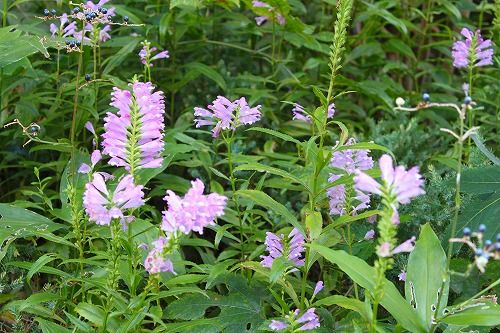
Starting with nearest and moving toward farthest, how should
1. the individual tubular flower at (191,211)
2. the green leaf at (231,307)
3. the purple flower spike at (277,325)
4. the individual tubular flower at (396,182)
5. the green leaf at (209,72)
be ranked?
the individual tubular flower at (396,182) → the individual tubular flower at (191,211) → the purple flower spike at (277,325) → the green leaf at (231,307) → the green leaf at (209,72)

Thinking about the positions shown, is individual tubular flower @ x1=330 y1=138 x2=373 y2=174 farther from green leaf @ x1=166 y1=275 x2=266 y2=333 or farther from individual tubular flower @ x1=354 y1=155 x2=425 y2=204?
individual tubular flower @ x1=354 y1=155 x2=425 y2=204

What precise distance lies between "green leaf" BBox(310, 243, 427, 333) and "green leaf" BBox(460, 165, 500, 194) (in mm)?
564

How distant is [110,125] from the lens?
2.13 metres

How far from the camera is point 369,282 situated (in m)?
2.02

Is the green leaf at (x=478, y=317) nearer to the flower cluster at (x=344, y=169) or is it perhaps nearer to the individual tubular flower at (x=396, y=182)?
the individual tubular flower at (x=396, y=182)

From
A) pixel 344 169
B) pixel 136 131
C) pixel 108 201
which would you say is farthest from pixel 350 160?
pixel 108 201

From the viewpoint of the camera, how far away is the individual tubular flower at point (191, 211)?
1858mm

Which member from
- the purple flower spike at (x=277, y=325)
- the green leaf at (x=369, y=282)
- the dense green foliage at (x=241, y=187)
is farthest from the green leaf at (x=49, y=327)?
the green leaf at (x=369, y=282)

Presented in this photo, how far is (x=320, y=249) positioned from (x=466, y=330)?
0.73m

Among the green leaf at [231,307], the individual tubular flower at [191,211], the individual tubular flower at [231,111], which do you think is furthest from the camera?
the individual tubular flower at [231,111]

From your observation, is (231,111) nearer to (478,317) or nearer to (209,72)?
(478,317)

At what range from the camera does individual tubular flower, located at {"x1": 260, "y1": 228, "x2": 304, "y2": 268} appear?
244 centimetres

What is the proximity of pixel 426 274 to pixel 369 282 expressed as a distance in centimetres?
23

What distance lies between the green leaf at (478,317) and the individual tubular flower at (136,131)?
2.84 feet
